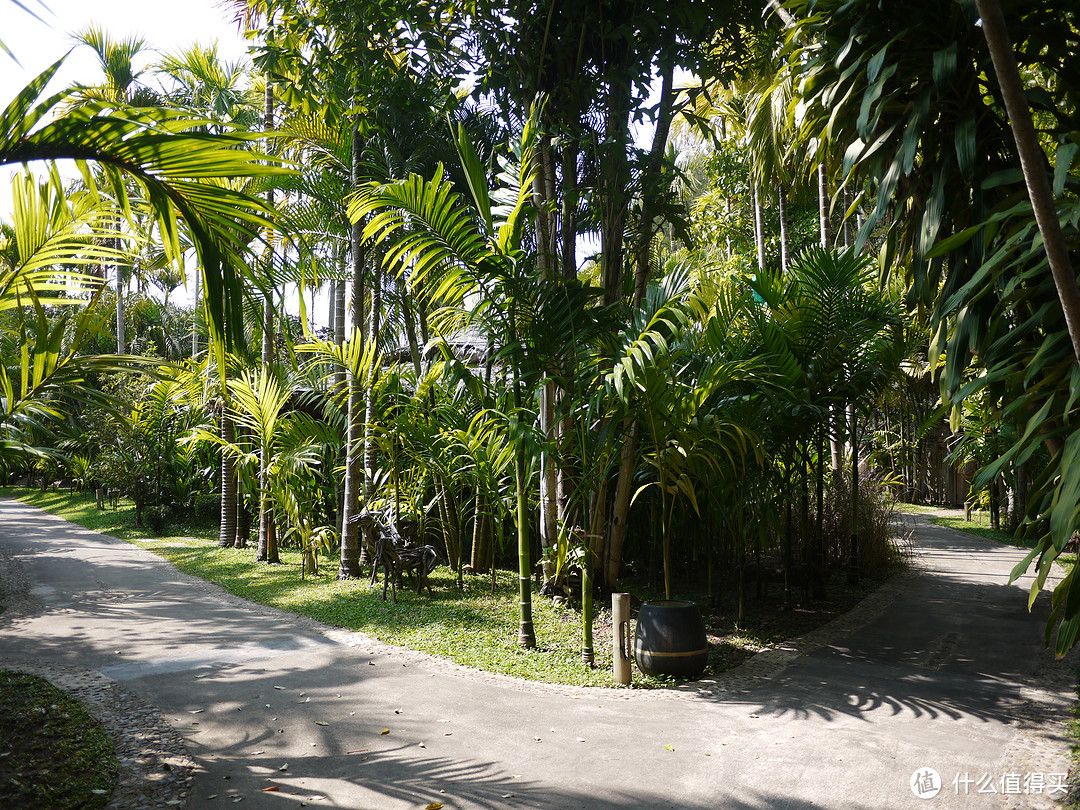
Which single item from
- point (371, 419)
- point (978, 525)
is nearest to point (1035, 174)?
point (371, 419)

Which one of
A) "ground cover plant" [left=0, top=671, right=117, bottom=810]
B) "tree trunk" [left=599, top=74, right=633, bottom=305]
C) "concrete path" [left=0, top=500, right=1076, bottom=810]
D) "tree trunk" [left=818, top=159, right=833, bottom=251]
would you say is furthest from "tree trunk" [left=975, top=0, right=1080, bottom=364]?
"tree trunk" [left=818, top=159, right=833, bottom=251]

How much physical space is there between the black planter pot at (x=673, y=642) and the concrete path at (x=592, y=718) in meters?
0.19

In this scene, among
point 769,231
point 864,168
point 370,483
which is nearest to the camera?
point 864,168

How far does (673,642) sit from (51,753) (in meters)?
3.62

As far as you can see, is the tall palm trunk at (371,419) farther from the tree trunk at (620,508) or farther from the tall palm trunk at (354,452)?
the tree trunk at (620,508)

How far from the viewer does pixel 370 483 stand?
28.9ft

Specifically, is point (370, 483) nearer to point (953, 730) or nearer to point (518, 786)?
point (518, 786)

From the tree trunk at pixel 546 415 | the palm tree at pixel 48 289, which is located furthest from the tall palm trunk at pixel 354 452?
the palm tree at pixel 48 289

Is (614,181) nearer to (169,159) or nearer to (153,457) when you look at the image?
(169,159)

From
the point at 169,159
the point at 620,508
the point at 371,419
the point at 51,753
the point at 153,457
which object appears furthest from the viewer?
the point at 153,457

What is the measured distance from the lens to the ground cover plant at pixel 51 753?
125 inches

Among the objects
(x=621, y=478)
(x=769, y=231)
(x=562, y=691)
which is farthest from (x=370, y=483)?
(x=769, y=231)

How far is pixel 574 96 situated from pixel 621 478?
3.60m

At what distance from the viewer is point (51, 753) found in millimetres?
3613
